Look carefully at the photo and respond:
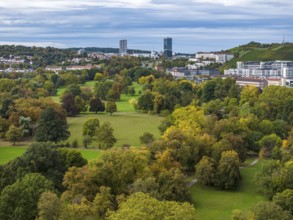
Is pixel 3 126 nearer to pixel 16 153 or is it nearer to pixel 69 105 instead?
pixel 16 153

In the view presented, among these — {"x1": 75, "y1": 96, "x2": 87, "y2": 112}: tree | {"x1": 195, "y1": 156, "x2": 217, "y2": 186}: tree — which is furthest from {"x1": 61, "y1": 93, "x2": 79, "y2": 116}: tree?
{"x1": 195, "y1": 156, "x2": 217, "y2": 186}: tree

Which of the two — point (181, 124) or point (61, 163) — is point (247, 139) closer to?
point (181, 124)

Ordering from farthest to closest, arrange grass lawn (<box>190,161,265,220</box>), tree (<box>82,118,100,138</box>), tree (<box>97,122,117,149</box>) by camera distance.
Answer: tree (<box>82,118,100,138</box>) < tree (<box>97,122,117,149</box>) < grass lawn (<box>190,161,265,220</box>)

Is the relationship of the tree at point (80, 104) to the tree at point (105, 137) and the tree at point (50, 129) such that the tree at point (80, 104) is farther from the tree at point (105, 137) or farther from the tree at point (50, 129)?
the tree at point (105, 137)

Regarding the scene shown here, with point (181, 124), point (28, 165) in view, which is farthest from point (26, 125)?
point (28, 165)

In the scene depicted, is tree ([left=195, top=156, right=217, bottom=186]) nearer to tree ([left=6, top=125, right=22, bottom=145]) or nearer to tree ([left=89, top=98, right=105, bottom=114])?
tree ([left=6, top=125, right=22, bottom=145])
